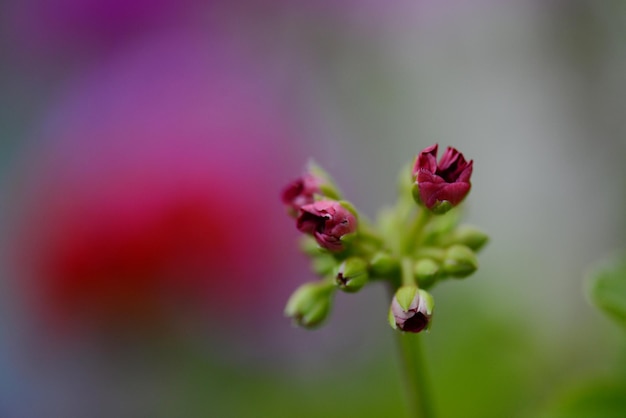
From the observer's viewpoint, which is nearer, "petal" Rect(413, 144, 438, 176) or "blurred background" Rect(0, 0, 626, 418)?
"petal" Rect(413, 144, 438, 176)

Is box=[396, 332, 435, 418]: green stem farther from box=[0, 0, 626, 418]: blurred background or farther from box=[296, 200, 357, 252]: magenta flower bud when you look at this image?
box=[0, 0, 626, 418]: blurred background

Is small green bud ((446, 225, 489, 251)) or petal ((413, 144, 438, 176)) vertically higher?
small green bud ((446, 225, 489, 251))

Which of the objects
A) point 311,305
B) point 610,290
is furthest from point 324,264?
point 610,290

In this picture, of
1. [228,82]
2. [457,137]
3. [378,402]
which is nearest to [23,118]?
[228,82]

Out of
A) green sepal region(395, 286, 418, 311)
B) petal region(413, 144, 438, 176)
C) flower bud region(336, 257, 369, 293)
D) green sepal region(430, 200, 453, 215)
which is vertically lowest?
green sepal region(395, 286, 418, 311)

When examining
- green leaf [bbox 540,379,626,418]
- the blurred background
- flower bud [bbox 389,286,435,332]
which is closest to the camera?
flower bud [bbox 389,286,435,332]

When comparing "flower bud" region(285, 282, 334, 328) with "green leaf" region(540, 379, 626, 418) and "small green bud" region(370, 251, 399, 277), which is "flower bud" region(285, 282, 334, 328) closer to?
"small green bud" region(370, 251, 399, 277)

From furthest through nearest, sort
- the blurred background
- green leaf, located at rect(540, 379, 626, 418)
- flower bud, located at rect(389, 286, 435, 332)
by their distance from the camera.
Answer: the blurred background, green leaf, located at rect(540, 379, 626, 418), flower bud, located at rect(389, 286, 435, 332)

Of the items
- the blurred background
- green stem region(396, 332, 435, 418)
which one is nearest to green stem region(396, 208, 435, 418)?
green stem region(396, 332, 435, 418)

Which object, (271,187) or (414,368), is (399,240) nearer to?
(414,368)
